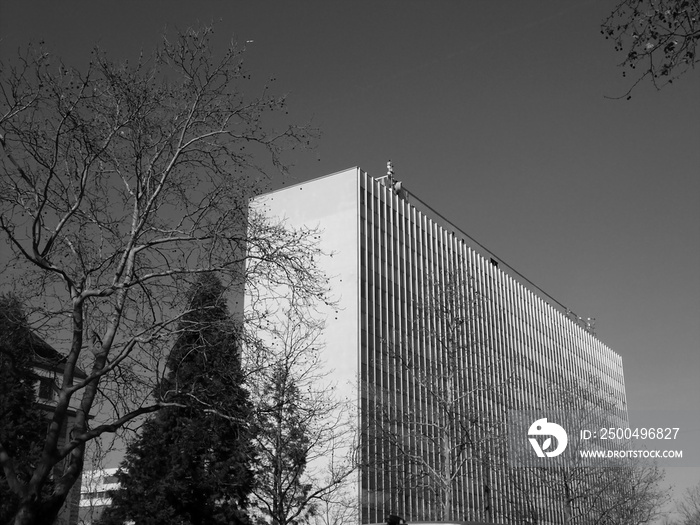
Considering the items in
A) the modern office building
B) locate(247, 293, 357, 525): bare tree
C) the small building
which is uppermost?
the modern office building

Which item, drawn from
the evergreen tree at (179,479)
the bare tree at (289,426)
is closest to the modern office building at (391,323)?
the bare tree at (289,426)

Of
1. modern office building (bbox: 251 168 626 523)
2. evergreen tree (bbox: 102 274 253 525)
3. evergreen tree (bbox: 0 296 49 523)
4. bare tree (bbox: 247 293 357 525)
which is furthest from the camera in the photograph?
modern office building (bbox: 251 168 626 523)

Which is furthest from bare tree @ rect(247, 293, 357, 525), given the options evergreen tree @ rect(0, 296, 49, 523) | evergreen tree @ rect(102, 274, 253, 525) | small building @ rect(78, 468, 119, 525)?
evergreen tree @ rect(0, 296, 49, 523)

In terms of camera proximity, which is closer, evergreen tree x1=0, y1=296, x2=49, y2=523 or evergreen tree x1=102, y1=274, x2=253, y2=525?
evergreen tree x1=0, y1=296, x2=49, y2=523

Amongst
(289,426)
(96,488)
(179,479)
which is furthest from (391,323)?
(96,488)

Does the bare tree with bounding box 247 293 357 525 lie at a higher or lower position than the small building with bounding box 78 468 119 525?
higher

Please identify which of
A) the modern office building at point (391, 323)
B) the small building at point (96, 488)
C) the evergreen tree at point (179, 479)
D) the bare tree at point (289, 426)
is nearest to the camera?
the bare tree at point (289, 426)

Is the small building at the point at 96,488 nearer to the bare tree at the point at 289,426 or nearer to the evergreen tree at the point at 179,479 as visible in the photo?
the evergreen tree at the point at 179,479

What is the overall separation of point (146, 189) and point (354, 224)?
47943 millimetres

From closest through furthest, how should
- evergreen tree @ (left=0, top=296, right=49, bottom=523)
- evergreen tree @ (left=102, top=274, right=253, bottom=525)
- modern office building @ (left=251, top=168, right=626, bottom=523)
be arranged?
evergreen tree @ (left=0, top=296, right=49, bottom=523) < evergreen tree @ (left=102, top=274, right=253, bottom=525) < modern office building @ (left=251, top=168, right=626, bottom=523)

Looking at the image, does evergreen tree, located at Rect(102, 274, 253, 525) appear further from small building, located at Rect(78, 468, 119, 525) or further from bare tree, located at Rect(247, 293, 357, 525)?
bare tree, located at Rect(247, 293, 357, 525)

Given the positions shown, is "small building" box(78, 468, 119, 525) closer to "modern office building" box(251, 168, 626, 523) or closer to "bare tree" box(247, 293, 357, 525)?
"bare tree" box(247, 293, 357, 525)

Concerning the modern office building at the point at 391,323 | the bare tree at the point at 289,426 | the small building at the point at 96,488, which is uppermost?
the modern office building at the point at 391,323

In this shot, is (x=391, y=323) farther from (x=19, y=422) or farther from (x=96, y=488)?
(x=96, y=488)
